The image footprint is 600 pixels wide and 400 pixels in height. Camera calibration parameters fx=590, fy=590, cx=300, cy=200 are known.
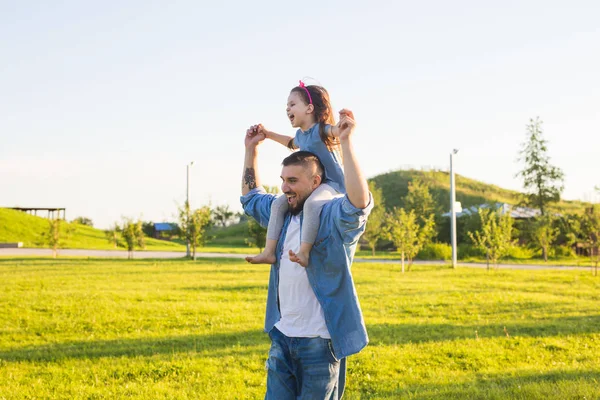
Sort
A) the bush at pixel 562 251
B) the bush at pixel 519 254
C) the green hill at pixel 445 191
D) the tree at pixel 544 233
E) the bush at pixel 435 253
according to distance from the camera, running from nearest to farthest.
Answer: the bush at pixel 435 253 < the tree at pixel 544 233 < the bush at pixel 519 254 < the bush at pixel 562 251 < the green hill at pixel 445 191

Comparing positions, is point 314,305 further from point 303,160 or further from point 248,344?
point 248,344

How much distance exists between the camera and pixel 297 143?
3656mm

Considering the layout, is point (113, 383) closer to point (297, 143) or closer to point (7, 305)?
point (297, 143)

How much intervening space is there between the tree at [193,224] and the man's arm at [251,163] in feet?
119

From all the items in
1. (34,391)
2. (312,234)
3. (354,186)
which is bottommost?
(34,391)

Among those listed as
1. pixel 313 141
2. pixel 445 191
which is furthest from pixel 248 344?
pixel 445 191

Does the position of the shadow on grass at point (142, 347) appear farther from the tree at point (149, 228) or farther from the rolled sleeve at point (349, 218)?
the tree at point (149, 228)

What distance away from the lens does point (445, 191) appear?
7656 centimetres

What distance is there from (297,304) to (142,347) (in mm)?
7146

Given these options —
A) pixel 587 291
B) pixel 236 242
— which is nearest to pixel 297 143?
pixel 587 291

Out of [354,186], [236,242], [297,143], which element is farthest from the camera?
[236,242]

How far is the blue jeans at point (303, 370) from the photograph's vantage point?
3.25 meters

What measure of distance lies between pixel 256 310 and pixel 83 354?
17.3ft

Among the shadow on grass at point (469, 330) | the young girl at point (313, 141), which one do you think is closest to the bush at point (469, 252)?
the shadow on grass at point (469, 330)
